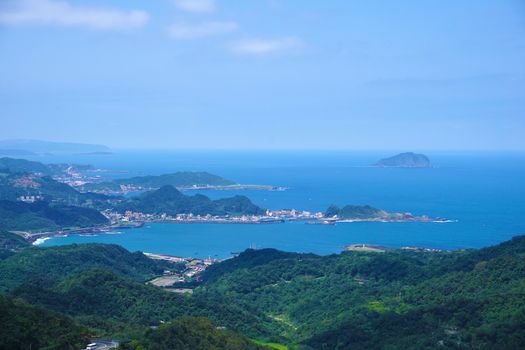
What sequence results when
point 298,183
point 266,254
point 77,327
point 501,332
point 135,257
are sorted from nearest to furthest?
1. point 77,327
2. point 501,332
3. point 266,254
4. point 135,257
5. point 298,183

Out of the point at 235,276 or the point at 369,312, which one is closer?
the point at 369,312

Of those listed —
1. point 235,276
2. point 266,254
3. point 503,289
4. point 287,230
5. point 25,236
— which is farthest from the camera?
point 287,230

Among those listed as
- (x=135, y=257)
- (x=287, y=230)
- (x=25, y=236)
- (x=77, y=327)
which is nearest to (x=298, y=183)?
(x=287, y=230)

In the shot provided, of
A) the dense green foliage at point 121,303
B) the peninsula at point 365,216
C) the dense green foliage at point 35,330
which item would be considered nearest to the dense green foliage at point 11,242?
the dense green foliage at point 121,303

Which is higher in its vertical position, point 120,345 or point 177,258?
point 120,345

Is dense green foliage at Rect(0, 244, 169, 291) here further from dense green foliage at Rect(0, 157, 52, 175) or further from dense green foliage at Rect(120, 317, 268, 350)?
dense green foliage at Rect(0, 157, 52, 175)

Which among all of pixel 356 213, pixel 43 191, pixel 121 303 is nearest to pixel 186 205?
pixel 356 213

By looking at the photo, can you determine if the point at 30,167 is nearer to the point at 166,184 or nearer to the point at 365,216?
the point at 166,184

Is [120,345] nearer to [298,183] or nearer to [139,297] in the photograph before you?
[139,297]
